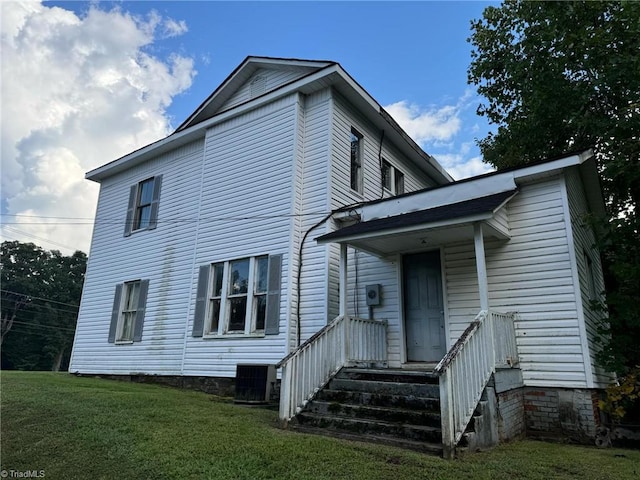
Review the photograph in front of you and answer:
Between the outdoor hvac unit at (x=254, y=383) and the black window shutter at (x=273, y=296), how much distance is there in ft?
2.69

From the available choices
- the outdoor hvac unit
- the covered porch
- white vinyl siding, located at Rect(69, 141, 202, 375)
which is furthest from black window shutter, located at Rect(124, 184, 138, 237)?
the covered porch

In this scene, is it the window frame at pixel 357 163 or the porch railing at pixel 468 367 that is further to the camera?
the window frame at pixel 357 163

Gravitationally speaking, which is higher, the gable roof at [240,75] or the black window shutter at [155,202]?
the gable roof at [240,75]

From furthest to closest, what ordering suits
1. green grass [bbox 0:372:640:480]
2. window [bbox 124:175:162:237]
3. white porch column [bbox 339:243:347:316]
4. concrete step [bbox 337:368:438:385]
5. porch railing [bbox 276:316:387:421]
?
window [bbox 124:175:162:237], white porch column [bbox 339:243:347:316], porch railing [bbox 276:316:387:421], concrete step [bbox 337:368:438:385], green grass [bbox 0:372:640:480]

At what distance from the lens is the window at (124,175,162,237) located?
12.7 metres

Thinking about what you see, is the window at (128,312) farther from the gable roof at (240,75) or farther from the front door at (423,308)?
the front door at (423,308)

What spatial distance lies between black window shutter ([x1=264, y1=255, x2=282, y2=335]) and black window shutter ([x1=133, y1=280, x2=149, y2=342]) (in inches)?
184

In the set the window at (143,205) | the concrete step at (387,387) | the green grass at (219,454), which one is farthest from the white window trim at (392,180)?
the green grass at (219,454)

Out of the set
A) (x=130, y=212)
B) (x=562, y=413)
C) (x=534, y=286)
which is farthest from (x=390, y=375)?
(x=130, y=212)

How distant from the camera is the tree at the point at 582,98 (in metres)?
7.69

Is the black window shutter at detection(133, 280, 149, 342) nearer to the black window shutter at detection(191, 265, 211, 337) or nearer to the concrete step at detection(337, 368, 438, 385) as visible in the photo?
the black window shutter at detection(191, 265, 211, 337)

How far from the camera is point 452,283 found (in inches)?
298

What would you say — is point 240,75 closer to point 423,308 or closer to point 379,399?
point 423,308

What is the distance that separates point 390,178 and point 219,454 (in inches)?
356
